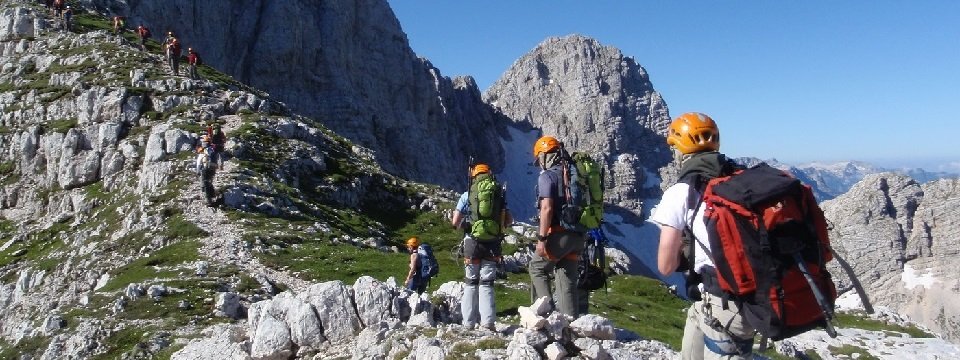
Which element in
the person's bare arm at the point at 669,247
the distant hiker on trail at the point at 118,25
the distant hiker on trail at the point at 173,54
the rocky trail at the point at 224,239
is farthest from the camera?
the distant hiker on trail at the point at 118,25

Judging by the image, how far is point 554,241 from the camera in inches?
450

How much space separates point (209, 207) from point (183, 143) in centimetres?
882

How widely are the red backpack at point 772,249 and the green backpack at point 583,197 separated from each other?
4.83 meters

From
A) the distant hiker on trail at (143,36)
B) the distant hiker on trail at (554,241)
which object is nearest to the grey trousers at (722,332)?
the distant hiker on trail at (554,241)

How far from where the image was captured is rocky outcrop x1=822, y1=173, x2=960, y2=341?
15838 centimetres

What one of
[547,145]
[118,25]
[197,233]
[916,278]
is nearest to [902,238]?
[916,278]

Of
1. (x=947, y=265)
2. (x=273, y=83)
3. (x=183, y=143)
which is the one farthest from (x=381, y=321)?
(x=947, y=265)

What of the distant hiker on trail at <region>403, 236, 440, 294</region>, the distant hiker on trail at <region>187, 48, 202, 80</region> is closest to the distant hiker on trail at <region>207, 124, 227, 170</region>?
the distant hiker on trail at <region>187, 48, 202, 80</region>

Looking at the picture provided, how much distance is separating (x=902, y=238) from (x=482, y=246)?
185954 millimetres

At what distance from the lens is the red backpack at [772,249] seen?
610 centimetres

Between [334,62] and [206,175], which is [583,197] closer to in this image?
[206,175]

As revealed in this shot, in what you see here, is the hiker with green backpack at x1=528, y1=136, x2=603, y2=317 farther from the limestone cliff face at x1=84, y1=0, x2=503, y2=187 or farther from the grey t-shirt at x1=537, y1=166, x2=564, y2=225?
the limestone cliff face at x1=84, y1=0, x2=503, y2=187

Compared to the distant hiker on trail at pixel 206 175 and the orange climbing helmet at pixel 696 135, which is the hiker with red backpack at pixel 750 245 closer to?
the orange climbing helmet at pixel 696 135

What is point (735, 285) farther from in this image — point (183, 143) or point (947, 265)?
point (947, 265)
